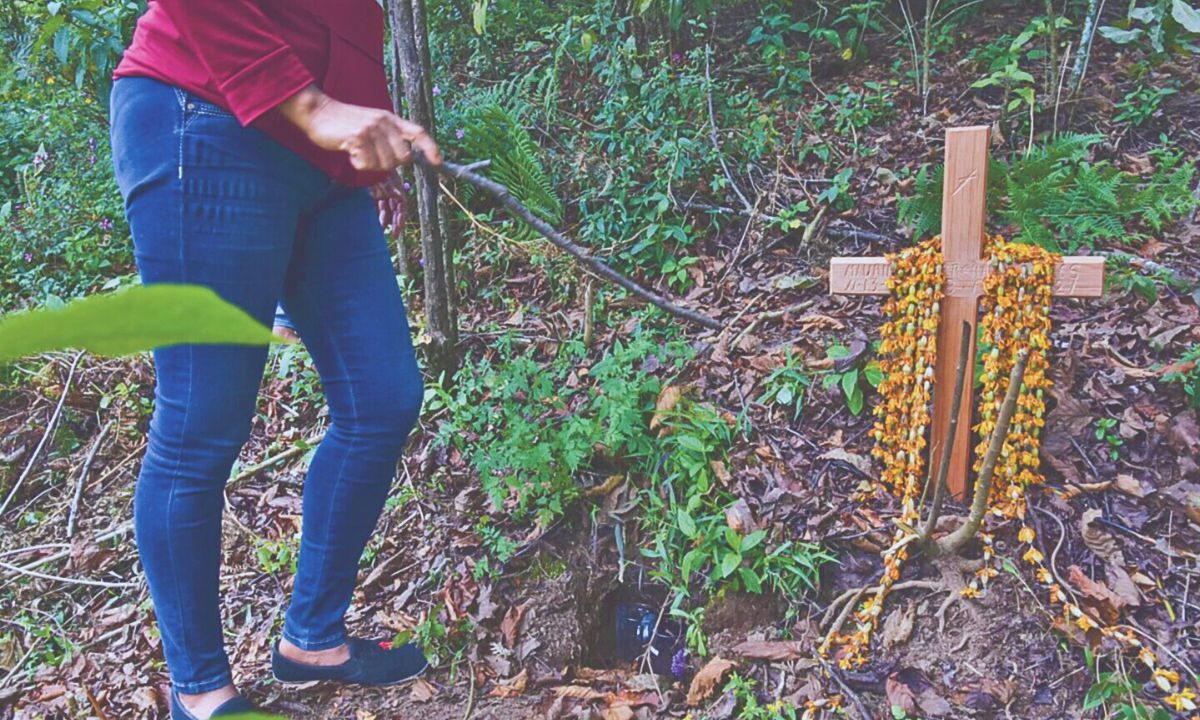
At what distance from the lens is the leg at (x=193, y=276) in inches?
60.4

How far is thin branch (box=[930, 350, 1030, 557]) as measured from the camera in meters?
1.93

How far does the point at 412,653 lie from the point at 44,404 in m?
2.26

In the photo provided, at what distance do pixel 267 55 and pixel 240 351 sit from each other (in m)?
0.51

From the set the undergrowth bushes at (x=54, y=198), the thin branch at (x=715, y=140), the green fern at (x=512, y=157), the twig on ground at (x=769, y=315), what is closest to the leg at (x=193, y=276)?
the twig on ground at (x=769, y=315)

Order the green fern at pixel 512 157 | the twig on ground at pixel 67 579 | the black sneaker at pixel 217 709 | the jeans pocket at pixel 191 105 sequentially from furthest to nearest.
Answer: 1. the green fern at pixel 512 157
2. the twig on ground at pixel 67 579
3. the black sneaker at pixel 217 709
4. the jeans pocket at pixel 191 105

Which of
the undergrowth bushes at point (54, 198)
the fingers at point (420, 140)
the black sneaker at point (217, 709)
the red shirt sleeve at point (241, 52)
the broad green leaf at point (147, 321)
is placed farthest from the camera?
the undergrowth bushes at point (54, 198)

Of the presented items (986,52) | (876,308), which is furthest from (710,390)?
(986,52)

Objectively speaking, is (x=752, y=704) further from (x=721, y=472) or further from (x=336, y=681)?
(x=336, y=681)

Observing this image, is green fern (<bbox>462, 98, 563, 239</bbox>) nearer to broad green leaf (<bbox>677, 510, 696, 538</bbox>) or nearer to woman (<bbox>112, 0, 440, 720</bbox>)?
broad green leaf (<bbox>677, 510, 696, 538</bbox>)

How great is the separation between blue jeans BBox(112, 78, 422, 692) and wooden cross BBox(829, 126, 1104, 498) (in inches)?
47.9

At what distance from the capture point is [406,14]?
2.62 m

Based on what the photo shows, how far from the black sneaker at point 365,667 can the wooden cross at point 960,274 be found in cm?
142

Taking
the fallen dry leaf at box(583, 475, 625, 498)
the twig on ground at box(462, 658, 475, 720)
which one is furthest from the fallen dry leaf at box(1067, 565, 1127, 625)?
the twig on ground at box(462, 658, 475, 720)

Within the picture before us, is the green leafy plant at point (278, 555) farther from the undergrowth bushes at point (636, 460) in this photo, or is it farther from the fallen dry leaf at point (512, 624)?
the fallen dry leaf at point (512, 624)
